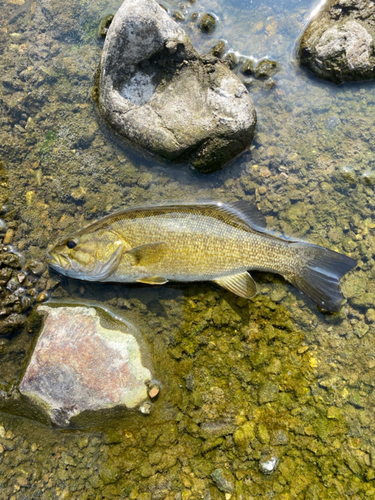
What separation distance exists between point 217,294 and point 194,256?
680mm

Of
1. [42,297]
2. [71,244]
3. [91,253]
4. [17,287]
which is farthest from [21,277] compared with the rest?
[91,253]

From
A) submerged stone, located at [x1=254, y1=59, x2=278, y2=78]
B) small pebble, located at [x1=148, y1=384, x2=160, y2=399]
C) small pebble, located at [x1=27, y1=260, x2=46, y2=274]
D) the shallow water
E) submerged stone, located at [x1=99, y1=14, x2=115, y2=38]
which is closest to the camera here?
the shallow water

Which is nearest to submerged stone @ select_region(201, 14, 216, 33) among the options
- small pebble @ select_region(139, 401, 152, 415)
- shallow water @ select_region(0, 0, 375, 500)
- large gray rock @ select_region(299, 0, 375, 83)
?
shallow water @ select_region(0, 0, 375, 500)

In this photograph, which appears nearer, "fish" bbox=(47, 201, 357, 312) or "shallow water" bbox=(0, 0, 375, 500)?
"shallow water" bbox=(0, 0, 375, 500)

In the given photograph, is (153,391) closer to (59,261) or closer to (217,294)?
(217,294)

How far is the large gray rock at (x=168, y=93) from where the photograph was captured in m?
4.36

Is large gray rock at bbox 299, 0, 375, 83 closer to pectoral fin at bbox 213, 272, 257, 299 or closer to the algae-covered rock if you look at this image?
pectoral fin at bbox 213, 272, 257, 299

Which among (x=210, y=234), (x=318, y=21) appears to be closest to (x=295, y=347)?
(x=210, y=234)

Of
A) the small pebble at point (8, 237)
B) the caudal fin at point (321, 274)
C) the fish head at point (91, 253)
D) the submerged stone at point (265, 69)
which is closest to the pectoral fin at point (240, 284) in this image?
the caudal fin at point (321, 274)

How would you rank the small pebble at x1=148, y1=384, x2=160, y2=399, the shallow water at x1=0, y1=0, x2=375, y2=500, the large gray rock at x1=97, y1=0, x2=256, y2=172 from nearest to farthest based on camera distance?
the shallow water at x1=0, y1=0, x2=375, y2=500 → the small pebble at x1=148, y1=384, x2=160, y2=399 → the large gray rock at x1=97, y1=0, x2=256, y2=172

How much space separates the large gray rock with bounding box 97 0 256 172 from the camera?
14.3ft

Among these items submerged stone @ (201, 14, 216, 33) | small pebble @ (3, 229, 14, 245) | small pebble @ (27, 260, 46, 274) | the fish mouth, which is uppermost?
submerged stone @ (201, 14, 216, 33)

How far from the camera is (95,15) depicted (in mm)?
5348

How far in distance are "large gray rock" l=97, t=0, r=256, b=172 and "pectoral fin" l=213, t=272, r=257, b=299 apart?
160cm
